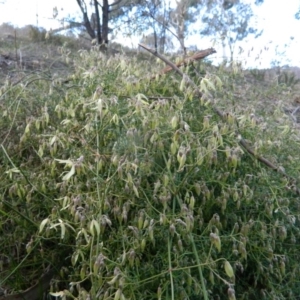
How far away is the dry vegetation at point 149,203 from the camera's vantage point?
63.8 inches

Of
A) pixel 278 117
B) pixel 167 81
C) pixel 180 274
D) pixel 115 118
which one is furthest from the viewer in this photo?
pixel 278 117

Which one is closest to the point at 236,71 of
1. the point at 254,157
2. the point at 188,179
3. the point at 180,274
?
the point at 254,157

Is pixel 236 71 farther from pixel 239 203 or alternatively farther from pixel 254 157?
pixel 239 203

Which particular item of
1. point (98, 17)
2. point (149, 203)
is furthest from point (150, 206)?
point (98, 17)

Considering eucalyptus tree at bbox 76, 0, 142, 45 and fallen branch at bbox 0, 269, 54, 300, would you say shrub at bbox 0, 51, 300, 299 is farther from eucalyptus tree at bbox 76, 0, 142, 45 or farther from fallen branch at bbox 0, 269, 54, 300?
Answer: eucalyptus tree at bbox 76, 0, 142, 45

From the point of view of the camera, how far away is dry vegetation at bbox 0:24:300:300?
5.32 ft

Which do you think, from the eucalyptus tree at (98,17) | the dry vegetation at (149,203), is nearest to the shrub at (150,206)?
the dry vegetation at (149,203)

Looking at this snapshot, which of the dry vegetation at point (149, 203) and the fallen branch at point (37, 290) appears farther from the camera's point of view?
the fallen branch at point (37, 290)

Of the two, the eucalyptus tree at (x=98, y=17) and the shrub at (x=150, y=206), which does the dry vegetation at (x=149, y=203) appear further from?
the eucalyptus tree at (x=98, y=17)

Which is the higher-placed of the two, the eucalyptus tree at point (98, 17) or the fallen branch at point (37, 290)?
the eucalyptus tree at point (98, 17)

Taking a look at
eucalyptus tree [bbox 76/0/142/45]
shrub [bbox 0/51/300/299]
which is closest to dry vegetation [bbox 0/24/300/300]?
shrub [bbox 0/51/300/299]

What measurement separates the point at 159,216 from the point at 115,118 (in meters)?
0.37

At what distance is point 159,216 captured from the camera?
1.70 metres

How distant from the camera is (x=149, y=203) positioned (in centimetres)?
170
